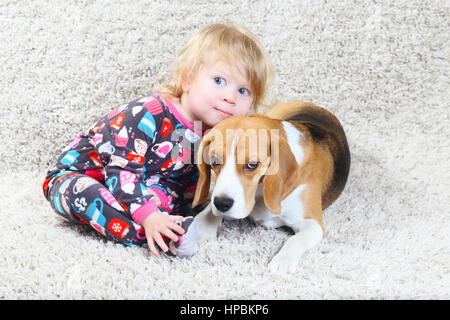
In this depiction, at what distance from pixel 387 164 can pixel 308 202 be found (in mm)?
1080

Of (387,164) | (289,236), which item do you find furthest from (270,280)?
(387,164)

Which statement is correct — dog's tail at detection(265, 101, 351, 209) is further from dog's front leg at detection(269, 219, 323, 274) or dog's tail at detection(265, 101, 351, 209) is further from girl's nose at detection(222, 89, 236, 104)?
girl's nose at detection(222, 89, 236, 104)

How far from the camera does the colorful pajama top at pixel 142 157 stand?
6.77 ft

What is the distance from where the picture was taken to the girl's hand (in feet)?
6.29

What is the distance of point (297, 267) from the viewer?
1.90 metres

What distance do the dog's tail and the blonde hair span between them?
394mm

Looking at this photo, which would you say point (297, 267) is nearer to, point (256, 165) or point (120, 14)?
point (256, 165)

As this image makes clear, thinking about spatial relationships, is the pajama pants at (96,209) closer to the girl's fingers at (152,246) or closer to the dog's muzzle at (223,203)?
the girl's fingers at (152,246)

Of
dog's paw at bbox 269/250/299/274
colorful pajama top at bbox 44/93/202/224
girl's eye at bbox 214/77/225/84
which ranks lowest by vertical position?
dog's paw at bbox 269/250/299/274

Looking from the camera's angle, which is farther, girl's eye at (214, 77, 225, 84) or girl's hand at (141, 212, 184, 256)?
girl's eye at (214, 77, 225, 84)

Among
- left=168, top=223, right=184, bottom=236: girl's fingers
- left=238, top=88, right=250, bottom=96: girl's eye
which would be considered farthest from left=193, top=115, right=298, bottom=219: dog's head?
left=238, top=88, right=250, bottom=96: girl's eye

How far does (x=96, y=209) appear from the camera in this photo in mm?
2043

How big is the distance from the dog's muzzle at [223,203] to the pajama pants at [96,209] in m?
0.39

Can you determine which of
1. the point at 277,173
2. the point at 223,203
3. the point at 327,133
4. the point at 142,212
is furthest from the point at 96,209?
the point at 327,133
